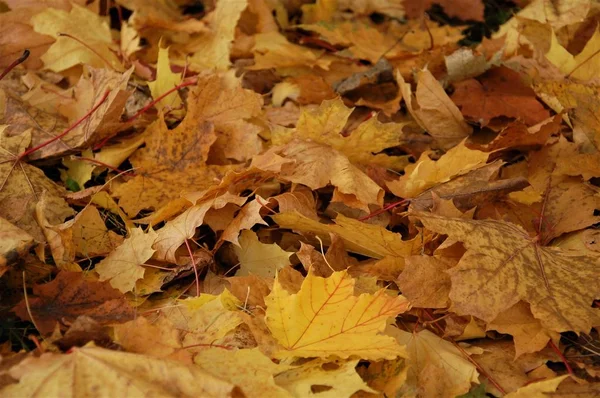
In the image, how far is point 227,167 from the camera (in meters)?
1.68

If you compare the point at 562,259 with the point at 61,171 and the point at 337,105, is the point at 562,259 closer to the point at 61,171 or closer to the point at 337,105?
the point at 337,105

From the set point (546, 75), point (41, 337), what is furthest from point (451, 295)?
point (546, 75)

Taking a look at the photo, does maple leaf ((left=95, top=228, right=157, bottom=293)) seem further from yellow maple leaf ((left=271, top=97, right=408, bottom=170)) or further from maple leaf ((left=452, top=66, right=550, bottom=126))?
maple leaf ((left=452, top=66, right=550, bottom=126))

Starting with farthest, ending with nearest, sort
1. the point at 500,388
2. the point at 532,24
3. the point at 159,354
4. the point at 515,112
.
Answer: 1. the point at 532,24
2. the point at 515,112
3. the point at 500,388
4. the point at 159,354

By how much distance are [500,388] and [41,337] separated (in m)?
0.85

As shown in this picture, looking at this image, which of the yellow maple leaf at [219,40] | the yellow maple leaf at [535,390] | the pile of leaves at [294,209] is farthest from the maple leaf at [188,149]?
the yellow maple leaf at [535,390]

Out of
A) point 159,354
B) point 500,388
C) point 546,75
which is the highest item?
point 546,75

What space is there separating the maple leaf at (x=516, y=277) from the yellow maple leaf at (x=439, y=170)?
0.18 meters

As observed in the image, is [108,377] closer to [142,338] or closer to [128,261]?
[142,338]

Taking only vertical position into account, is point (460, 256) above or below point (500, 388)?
above

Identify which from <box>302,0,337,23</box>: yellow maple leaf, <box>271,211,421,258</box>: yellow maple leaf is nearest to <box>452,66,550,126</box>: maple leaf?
<box>271,211,421,258</box>: yellow maple leaf

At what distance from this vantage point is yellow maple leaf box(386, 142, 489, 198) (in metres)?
1.53

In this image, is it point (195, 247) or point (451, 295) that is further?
point (195, 247)

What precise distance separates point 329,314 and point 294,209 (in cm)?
35
